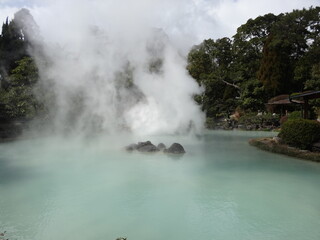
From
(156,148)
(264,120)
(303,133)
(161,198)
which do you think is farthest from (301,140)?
(264,120)

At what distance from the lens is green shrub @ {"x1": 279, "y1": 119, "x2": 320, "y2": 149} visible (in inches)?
492

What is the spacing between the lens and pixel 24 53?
95.3 feet

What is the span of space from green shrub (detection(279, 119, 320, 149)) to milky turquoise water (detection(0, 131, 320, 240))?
44.1 inches

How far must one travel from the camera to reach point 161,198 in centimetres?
729

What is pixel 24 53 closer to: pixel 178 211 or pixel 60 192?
pixel 60 192

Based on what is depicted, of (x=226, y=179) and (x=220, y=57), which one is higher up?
(x=220, y=57)

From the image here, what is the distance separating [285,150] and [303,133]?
997 millimetres

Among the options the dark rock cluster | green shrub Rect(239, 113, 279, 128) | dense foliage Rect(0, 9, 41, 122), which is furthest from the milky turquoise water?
green shrub Rect(239, 113, 279, 128)

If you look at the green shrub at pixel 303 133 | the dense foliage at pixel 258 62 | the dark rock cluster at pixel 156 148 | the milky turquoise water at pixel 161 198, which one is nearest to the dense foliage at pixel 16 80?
the milky turquoise water at pixel 161 198

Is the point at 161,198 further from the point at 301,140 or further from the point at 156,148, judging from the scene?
the point at 301,140

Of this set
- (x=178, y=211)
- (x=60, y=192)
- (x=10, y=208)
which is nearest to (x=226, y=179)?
(x=178, y=211)

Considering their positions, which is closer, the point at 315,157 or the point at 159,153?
the point at 315,157

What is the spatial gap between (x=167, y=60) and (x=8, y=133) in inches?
490

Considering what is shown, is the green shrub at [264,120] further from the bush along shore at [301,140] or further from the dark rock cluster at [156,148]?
the dark rock cluster at [156,148]
